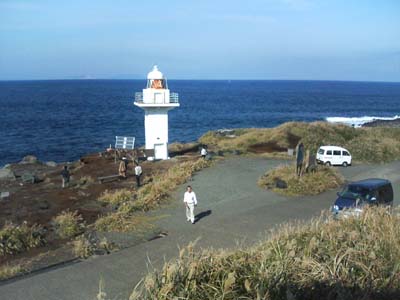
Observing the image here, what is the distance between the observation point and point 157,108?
2794cm

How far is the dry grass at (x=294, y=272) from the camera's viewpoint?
237 inches

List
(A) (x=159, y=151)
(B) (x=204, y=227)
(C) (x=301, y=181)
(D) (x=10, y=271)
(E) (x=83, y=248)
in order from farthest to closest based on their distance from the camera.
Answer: (A) (x=159, y=151), (C) (x=301, y=181), (B) (x=204, y=227), (E) (x=83, y=248), (D) (x=10, y=271)

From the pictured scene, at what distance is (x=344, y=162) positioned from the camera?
2864 centimetres

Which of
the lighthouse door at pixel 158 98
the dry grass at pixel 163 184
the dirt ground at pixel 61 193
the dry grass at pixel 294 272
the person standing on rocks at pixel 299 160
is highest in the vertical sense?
the lighthouse door at pixel 158 98

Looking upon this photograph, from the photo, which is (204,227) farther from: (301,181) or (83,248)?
(301,181)

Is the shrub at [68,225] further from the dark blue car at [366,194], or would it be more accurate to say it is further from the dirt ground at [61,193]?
the dark blue car at [366,194]

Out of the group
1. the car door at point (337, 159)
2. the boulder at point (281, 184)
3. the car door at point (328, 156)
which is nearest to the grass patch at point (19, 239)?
the boulder at point (281, 184)

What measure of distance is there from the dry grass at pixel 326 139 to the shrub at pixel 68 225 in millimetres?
18094

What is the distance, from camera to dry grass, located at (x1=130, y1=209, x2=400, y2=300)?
6031mm

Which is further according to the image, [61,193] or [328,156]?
[328,156]

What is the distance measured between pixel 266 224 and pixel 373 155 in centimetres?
1889

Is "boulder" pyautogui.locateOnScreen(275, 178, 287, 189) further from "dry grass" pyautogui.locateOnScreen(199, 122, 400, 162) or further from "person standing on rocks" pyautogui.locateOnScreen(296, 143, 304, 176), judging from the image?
"dry grass" pyautogui.locateOnScreen(199, 122, 400, 162)

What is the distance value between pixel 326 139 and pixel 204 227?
80.6ft

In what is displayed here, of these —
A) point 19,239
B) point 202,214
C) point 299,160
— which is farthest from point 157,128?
point 19,239
